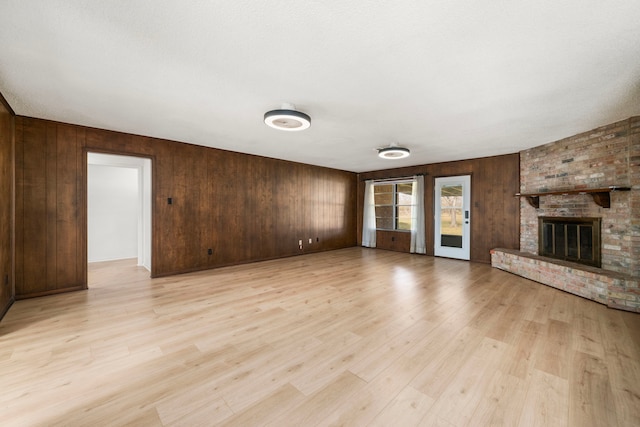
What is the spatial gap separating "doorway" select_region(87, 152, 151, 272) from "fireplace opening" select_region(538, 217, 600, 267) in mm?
7639

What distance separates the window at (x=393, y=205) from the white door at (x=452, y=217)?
2.85 feet

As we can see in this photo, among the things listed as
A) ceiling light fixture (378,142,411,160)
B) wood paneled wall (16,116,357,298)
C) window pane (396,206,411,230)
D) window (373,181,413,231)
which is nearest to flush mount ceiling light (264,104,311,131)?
ceiling light fixture (378,142,411,160)

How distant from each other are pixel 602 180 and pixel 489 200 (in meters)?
1.92

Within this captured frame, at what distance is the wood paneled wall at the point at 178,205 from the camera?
3.37 meters

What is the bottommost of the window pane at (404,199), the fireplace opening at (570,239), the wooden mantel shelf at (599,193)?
the fireplace opening at (570,239)

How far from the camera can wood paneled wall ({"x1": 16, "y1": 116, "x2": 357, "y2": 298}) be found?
3.37 metres

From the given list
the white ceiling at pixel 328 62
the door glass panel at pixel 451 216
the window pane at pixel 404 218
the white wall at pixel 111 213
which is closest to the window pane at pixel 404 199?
the window pane at pixel 404 218

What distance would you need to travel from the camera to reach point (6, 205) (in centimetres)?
291

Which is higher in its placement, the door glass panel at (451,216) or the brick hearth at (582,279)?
the door glass panel at (451,216)

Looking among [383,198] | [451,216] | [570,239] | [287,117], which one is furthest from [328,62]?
[383,198]

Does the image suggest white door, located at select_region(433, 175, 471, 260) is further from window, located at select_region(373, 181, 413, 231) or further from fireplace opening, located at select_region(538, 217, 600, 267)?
fireplace opening, located at select_region(538, 217, 600, 267)

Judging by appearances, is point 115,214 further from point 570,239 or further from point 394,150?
point 570,239

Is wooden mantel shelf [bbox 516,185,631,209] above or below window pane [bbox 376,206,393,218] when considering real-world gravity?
above

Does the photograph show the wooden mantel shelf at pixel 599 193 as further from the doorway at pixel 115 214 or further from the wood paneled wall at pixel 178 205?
the doorway at pixel 115 214
